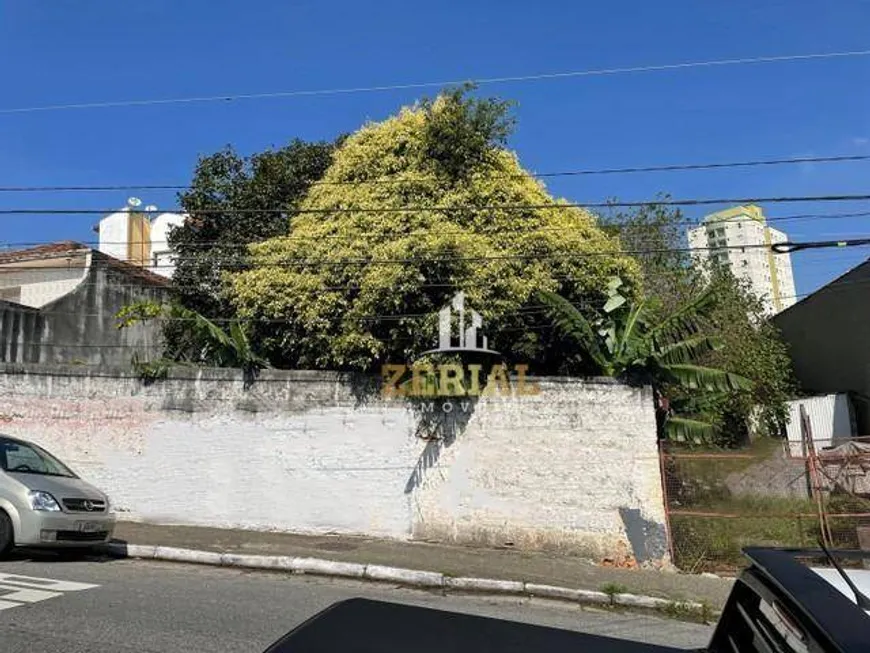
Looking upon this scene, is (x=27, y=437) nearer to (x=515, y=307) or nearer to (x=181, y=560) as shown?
(x=181, y=560)

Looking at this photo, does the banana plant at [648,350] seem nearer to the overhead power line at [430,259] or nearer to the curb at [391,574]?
the overhead power line at [430,259]

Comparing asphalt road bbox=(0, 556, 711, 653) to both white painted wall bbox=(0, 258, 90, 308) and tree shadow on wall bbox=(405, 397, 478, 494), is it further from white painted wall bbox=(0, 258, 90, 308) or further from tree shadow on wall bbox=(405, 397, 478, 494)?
white painted wall bbox=(0, 258, 90, 308)

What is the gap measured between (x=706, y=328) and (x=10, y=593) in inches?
793

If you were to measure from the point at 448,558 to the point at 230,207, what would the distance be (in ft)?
36.7

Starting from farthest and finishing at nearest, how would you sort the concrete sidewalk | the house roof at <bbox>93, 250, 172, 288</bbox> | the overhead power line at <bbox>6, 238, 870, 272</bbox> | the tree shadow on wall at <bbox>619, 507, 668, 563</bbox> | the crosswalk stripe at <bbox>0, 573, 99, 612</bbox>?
the house roof at <bbox>93, 250, 172, 288</bbox>, the overhead power line at <bbox>6, 238, 870, 272</bbox>, the tree shadow on wall at <bbox>619, 507, 668, 563</bbox>, the concrete sidewalk, the crosswalk stripe at <bbox>0, 573, 99, 612</bbox>

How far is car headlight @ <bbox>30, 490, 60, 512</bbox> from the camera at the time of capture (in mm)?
9016

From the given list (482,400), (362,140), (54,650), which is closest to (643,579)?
(482,400)

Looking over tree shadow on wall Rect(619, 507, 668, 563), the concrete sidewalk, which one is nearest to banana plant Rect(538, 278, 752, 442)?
tree shadow on wall Rect(619, 507, 668, 563)

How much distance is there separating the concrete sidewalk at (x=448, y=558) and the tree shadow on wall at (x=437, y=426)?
1159 millimetres

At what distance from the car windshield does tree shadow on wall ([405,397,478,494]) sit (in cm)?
513

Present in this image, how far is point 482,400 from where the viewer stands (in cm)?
1199

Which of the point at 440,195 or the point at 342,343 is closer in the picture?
the point at 342,343

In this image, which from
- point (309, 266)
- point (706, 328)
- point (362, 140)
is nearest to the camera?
point (309, 266)

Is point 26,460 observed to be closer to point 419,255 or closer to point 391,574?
point 391,574
